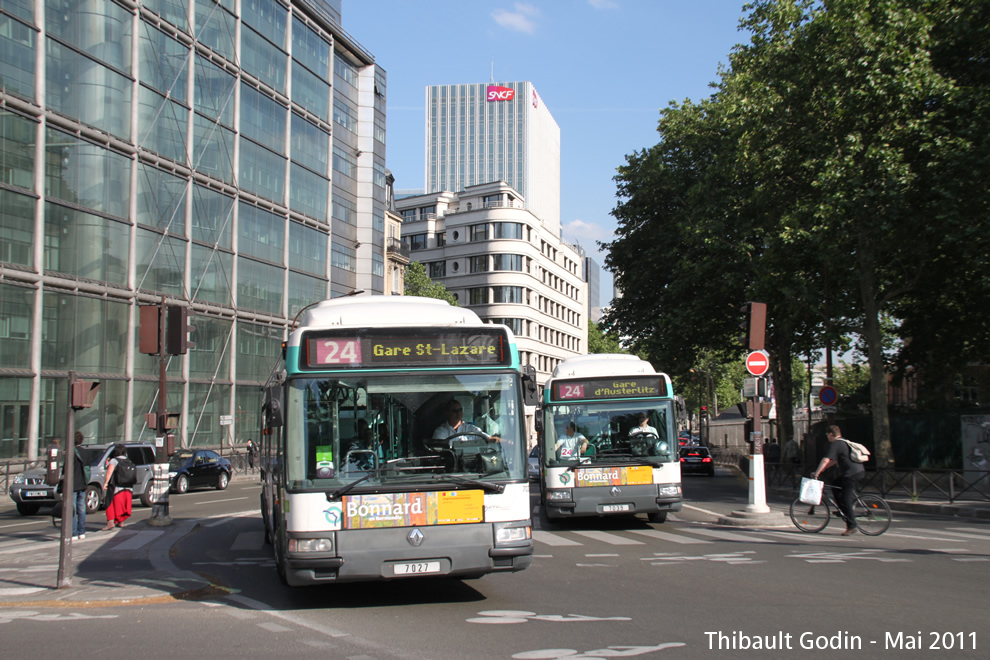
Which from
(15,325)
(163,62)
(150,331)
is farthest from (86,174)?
(150,331)

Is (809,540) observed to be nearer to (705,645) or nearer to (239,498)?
(705,645)

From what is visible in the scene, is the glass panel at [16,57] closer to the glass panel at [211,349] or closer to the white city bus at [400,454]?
the glass panel at [211,349]

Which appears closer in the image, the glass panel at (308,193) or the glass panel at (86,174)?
the glass panel at (86,174)

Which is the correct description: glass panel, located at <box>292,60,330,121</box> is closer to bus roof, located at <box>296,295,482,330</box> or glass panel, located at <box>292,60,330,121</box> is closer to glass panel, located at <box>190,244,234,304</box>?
glass panel, located at <box>190,244,234,304</box>

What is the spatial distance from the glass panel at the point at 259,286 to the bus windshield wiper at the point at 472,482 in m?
40.0

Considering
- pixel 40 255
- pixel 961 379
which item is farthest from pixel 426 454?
pixel 961 379

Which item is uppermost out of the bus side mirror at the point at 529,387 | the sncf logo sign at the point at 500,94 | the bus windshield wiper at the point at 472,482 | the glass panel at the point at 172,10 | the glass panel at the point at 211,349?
the sncf logo sign at the point at 500,94

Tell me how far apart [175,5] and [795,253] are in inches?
1176

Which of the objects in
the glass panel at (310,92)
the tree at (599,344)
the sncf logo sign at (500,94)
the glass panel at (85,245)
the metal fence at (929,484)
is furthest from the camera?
the sncf logo sign at (500,94)

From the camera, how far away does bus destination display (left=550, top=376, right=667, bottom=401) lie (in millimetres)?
15617

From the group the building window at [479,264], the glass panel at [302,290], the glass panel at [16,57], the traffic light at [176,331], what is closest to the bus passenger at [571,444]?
the traffic light at [176,331]

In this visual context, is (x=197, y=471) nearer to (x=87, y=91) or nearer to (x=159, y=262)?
(x=159, y=262)

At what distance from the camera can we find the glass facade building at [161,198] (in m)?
32.6

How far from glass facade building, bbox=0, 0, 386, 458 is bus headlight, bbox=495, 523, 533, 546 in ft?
93.8
